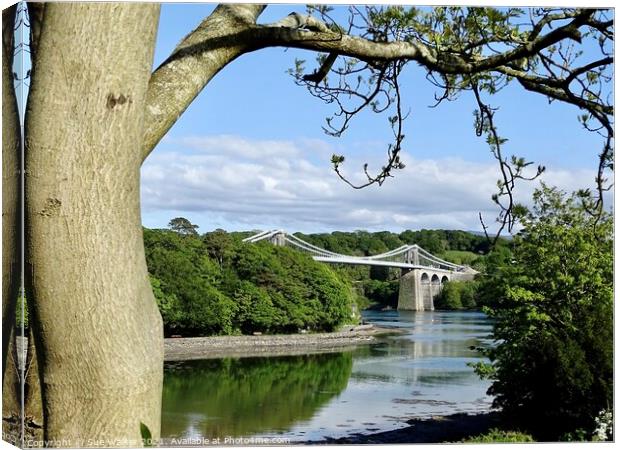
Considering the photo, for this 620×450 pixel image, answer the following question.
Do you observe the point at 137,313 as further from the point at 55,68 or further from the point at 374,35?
the point at 374,35

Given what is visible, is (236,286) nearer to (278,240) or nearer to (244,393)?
(244,393)

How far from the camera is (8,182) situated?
159 cm

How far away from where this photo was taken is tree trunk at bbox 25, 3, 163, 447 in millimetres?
1313

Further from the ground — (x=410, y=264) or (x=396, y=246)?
(x=396, y=246)

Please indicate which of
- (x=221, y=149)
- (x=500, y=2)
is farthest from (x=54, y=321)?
(x=221, y=149)

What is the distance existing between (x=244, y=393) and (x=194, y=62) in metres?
6.61

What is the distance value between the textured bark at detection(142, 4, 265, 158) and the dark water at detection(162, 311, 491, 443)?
4878 millimetres

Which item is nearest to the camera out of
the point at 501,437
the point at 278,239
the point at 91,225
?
the point at 91,225

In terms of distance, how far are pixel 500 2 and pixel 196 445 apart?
6.69 ft

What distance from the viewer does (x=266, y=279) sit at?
901cm

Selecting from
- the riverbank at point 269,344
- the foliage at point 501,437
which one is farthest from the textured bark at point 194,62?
the riverbank at point 269,344

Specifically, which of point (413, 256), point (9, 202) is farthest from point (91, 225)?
point (413, 256)

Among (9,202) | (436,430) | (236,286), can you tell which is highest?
(9,202)

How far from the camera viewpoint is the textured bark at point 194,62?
60.2 inches
